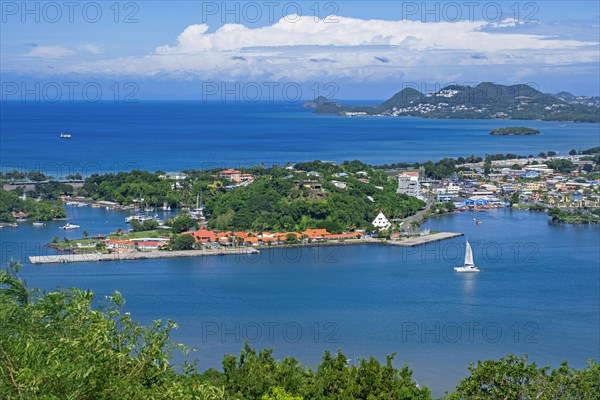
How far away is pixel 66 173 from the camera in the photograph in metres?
24.2

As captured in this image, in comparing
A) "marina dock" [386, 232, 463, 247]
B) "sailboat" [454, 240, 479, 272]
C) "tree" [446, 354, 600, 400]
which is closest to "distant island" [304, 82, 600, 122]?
"marina dock" [386, 232, 463, 247]

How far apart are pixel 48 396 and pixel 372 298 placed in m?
8.62

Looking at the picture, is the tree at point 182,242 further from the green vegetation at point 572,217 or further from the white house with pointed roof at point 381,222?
the green vegetation at point 572,217

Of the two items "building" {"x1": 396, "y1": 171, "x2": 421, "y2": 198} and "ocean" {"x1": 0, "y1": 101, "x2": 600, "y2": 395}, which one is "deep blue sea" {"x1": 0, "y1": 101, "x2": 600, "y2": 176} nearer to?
"building" {"x1": 396, "y1": 171, "x2": 421, "y2": 198}

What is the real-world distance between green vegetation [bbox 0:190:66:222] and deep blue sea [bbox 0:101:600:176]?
5794 millimetres

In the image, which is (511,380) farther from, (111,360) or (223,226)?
(223,226)

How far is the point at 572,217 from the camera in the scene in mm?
18766

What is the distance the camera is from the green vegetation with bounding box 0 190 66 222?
17453 millimetres

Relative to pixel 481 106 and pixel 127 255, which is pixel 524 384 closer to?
pixel 127 255

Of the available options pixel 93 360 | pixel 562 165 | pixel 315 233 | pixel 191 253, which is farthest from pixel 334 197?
pixel 93 360

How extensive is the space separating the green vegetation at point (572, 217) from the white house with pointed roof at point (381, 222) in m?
3.81

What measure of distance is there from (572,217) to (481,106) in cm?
4025

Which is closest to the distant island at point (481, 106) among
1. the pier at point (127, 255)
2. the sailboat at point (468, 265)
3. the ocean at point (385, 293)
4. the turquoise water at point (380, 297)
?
the ocean at point (385, 293)

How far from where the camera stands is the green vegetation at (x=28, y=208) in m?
17.5
